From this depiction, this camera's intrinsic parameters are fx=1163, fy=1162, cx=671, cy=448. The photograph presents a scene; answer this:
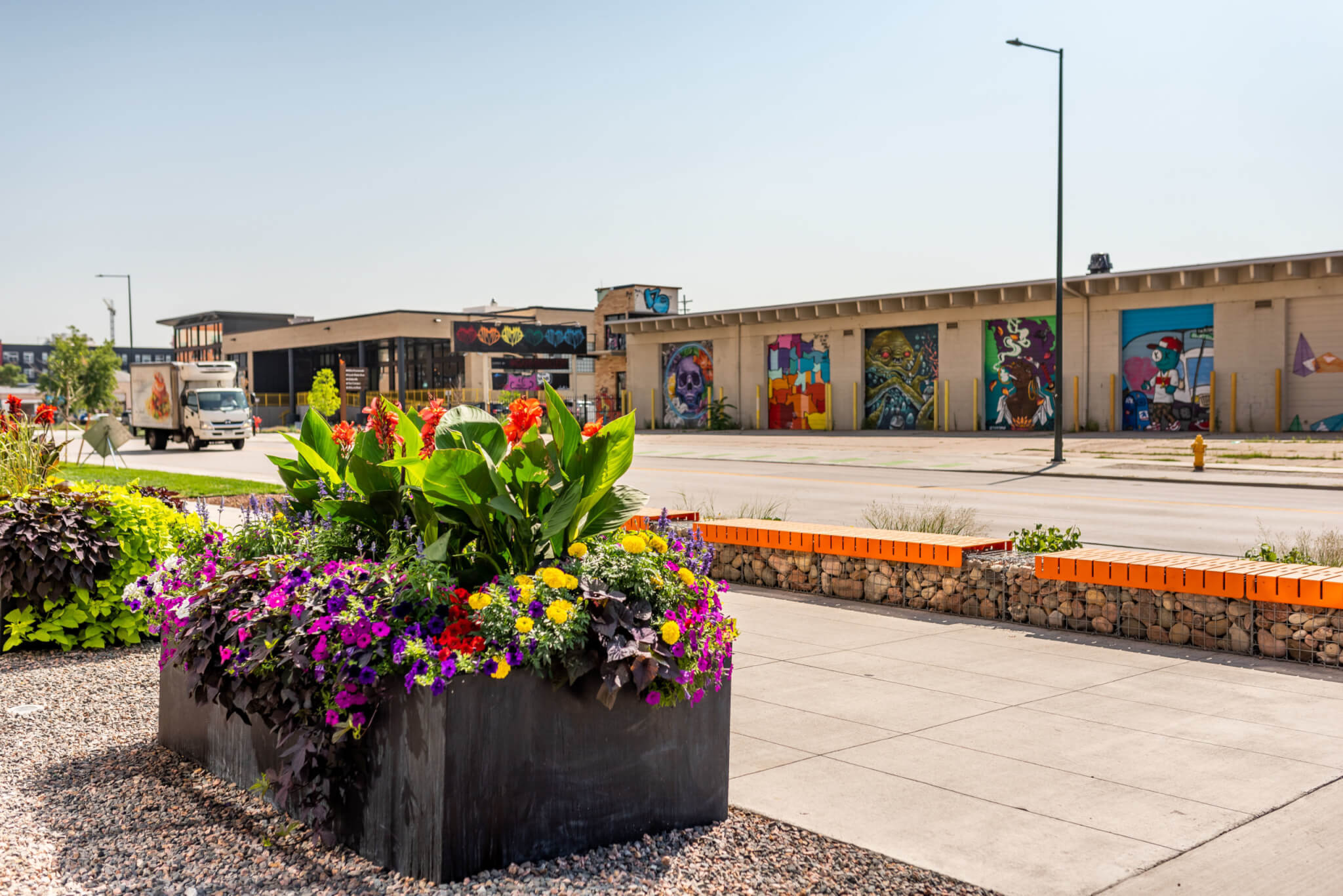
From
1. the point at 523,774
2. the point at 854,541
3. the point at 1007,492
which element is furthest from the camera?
the point at 1007,492

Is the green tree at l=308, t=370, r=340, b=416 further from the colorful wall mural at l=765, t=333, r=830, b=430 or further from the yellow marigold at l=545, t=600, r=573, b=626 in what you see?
the yellow marigold at l=545, t=600, r=573, b=626

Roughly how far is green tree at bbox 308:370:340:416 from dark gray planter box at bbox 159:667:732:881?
226ft

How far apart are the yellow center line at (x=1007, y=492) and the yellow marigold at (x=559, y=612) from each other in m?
14.9

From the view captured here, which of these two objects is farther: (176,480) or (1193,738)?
(176,480)

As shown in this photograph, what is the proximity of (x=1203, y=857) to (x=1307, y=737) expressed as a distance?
1776 mm

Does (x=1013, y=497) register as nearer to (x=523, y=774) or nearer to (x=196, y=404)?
(x=523, y=774)

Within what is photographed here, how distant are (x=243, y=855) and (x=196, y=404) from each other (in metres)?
38.6

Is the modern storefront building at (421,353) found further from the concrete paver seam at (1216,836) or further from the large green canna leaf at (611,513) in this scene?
the concrete paver seam at (1216,836)

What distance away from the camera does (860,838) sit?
4098 millimetres

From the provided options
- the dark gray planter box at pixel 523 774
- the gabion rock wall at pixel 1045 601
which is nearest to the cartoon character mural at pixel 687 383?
the gabion rock wall at pixel 1045 601

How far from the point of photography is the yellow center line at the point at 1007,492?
16906 millimetres

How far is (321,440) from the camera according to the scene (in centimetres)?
511

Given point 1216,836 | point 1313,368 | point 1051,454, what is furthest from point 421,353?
point 1216,836

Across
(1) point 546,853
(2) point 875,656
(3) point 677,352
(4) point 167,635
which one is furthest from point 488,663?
(3) point 677,352
